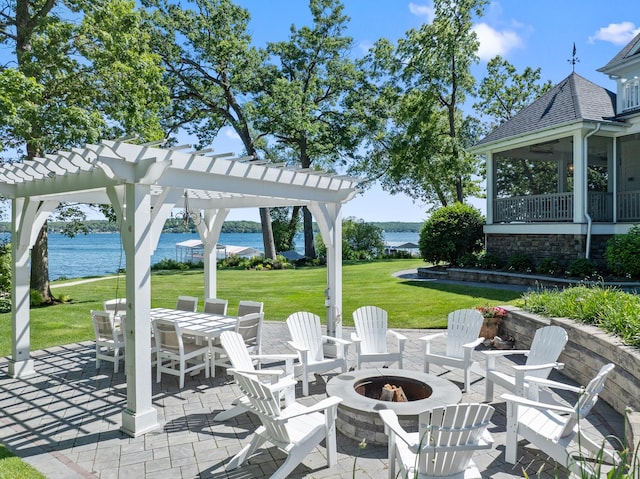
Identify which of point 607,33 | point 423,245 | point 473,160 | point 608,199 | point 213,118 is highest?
point 607,33

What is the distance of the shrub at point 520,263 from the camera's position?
518 inches

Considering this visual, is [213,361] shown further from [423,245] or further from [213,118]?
[213,118]

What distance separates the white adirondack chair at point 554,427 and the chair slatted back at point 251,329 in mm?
3749

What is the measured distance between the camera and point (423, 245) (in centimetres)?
1652

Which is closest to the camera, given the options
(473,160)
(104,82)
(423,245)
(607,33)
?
(104,82)

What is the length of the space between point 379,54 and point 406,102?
12.5 ft

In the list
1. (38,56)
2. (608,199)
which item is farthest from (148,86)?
(608,199)

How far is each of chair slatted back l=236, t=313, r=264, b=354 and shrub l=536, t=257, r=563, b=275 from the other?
29.7 feet

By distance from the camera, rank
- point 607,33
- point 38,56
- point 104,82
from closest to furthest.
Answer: point 38,56
point 104,82
point 607,33

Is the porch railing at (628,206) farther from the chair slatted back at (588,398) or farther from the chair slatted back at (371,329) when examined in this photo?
the chair slatted back at (588,398)

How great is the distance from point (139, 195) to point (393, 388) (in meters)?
3.40

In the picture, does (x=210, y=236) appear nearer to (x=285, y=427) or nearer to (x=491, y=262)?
(x=285, y=427)

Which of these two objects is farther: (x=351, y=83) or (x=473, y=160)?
(x=351, y=83)

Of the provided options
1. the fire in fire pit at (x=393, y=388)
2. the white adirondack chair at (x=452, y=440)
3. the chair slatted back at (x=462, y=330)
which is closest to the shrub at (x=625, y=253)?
the chair slatted back at (x=462, y=330)
